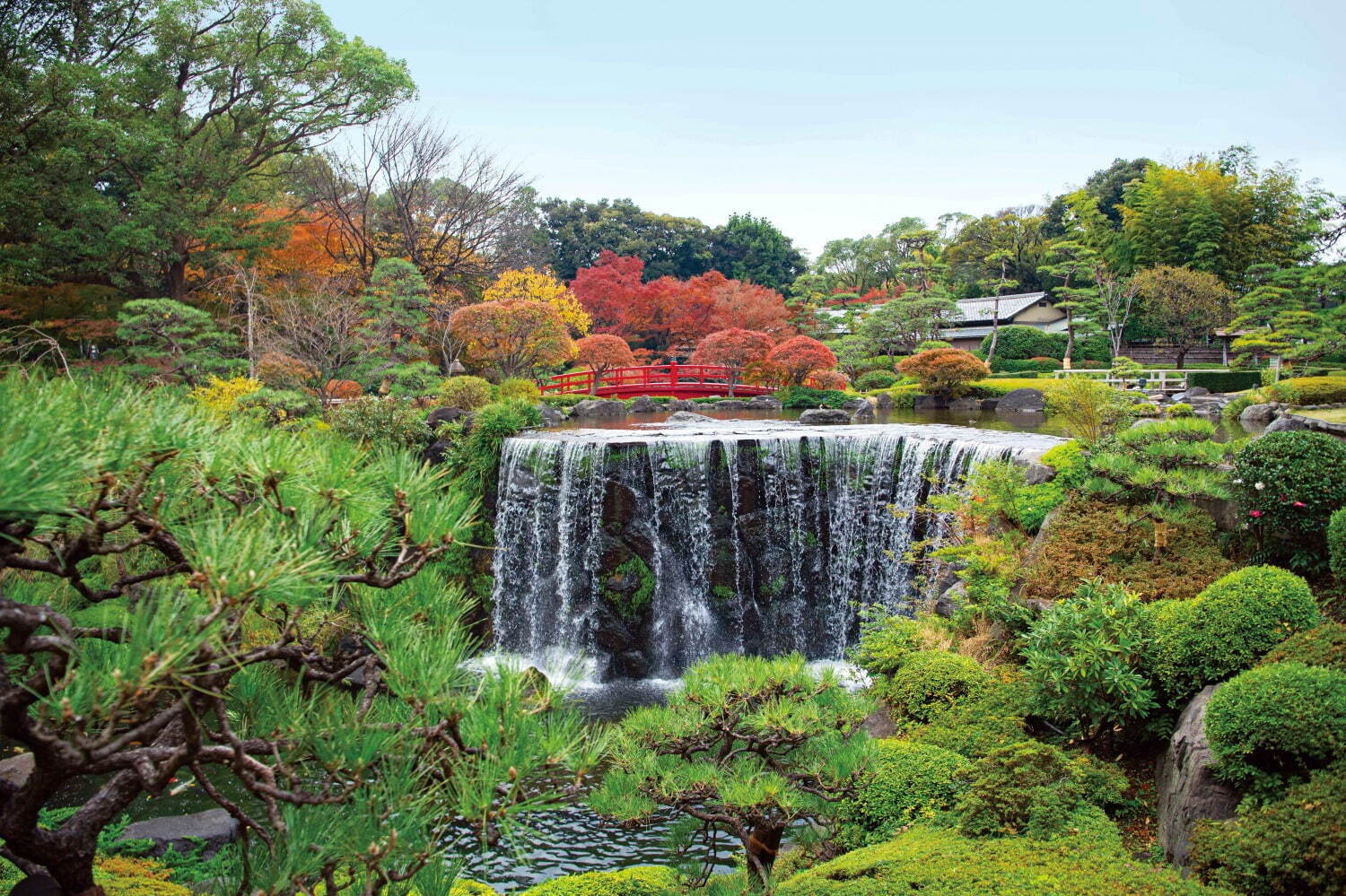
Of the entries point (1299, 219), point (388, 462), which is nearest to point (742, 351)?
point (1299, 219)

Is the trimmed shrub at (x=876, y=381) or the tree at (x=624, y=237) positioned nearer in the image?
the trimmed shrub at (x=876, y=381)

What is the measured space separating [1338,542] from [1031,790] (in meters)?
2.99

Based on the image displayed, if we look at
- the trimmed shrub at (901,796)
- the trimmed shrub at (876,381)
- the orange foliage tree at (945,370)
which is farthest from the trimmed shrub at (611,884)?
the trimmed shrub at (876,381)

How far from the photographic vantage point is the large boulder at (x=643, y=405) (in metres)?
23.4

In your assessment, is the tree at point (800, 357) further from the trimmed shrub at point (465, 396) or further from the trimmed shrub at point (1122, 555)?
the trimmed shrub at point (1122, 555)

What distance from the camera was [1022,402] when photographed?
2369cm

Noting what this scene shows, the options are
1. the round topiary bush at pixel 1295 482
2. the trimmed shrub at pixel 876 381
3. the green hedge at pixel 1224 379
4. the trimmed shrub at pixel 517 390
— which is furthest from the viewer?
the trimmed shrub at pixel 876 381

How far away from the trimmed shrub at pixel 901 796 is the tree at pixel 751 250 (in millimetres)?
40380

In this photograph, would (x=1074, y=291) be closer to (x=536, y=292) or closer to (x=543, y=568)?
(x=536, y=292)

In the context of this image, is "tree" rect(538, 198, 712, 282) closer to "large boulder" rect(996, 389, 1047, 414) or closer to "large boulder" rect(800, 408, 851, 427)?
"large boulder" rect(996, 389, 1047, 414)

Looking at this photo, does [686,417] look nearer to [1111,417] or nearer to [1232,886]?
[1111,417]

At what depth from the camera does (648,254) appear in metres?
43.8

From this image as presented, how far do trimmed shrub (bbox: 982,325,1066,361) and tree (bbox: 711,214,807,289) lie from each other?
42.1 ft

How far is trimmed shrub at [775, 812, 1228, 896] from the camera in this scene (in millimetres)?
3553
